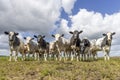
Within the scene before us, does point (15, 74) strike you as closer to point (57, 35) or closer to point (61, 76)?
point (61, 76)

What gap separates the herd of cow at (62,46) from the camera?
3850 centimetres

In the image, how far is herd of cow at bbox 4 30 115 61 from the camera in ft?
126

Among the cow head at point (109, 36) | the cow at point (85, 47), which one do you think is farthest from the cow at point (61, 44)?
the cow head at point (109, 36)

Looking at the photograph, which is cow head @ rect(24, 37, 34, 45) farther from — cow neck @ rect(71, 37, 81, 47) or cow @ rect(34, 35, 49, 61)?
cow neck @ rect(71, 37, 81, 47)

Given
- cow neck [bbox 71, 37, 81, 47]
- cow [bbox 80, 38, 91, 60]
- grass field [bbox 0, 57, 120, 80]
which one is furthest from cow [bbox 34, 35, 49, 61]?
grass field [bbox 0, 57, 120, 80]

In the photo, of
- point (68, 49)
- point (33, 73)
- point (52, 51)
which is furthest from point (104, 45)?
point (33, 73)

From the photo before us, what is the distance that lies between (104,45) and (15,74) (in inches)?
796

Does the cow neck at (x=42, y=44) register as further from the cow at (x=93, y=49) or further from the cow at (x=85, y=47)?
the cow at (x=93, y=49)

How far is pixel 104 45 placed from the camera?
132 ft

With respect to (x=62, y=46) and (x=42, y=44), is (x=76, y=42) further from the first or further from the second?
(x=42, y=44)

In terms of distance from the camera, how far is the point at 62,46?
40.8 metres

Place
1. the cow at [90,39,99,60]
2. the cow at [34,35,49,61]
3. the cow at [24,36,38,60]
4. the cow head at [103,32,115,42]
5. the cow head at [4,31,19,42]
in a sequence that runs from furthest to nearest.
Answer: the cow at [90,39,99,60], the cow at [24,36,38,60], the cow at [34,35,49,61], the cow head at [103,32,115,42], the cow head at [4,31,19,42]

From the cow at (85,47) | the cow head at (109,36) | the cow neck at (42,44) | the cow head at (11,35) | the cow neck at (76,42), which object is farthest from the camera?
the cow at (85,47)

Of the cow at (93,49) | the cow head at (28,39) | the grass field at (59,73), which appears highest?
the cow head at (28,39)
